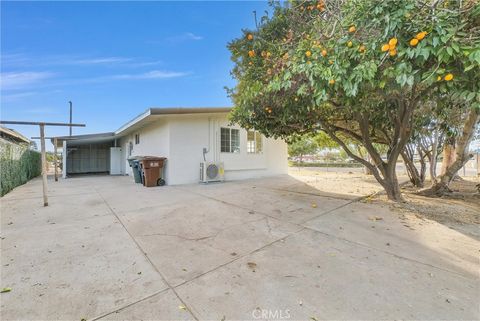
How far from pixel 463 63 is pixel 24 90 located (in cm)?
1733

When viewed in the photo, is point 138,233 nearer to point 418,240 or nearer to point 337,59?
point 337,59

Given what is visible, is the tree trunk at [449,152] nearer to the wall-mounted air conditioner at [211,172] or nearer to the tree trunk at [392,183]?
the tree trunk at [392,183]

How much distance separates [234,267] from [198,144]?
723cm

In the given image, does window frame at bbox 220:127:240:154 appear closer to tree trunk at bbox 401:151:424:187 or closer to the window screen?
the window screen

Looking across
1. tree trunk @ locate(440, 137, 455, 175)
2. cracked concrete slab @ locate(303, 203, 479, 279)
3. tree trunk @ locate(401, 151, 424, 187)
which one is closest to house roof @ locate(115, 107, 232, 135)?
cracked concrete slab @ locate(303, 203, 479, 279)

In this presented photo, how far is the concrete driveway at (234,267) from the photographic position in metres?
1.71

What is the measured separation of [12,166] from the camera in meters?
7.91

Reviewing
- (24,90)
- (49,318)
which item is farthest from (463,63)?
(24,90)

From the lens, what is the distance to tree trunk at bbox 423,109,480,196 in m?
5.75

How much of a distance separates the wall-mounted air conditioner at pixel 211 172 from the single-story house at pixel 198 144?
7 cm

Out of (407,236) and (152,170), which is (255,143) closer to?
(152,170)

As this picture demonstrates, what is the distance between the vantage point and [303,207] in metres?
5.04

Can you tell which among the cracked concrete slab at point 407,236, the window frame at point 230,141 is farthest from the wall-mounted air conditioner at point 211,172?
the cracked concrete slab at point 407,236

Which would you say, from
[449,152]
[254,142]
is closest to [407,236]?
[449,152]
